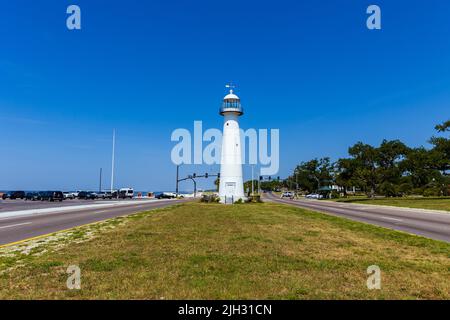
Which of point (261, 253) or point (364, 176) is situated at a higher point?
point (364, 176)

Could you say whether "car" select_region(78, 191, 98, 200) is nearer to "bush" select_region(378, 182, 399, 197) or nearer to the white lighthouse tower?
the white lighthouse tower

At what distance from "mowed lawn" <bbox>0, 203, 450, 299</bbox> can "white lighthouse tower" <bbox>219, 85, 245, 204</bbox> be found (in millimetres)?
31208

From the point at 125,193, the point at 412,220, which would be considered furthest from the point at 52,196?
the point at 412,220

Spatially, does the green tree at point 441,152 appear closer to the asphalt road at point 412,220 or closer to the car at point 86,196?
the asphalt road at point 412,220

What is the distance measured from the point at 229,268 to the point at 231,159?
36165 millimetres

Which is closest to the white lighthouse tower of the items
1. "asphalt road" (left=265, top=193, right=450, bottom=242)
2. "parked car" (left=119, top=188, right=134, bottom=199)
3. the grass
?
"asphalt road" (left=265, top=193, right=450, bottom=242)

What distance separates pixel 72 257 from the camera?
29.5 feet

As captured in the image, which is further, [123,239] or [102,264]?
[123,239]

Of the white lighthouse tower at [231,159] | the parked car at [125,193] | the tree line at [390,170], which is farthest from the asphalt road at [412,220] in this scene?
the parked car at [125,193]

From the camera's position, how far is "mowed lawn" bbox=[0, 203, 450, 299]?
5941mm
